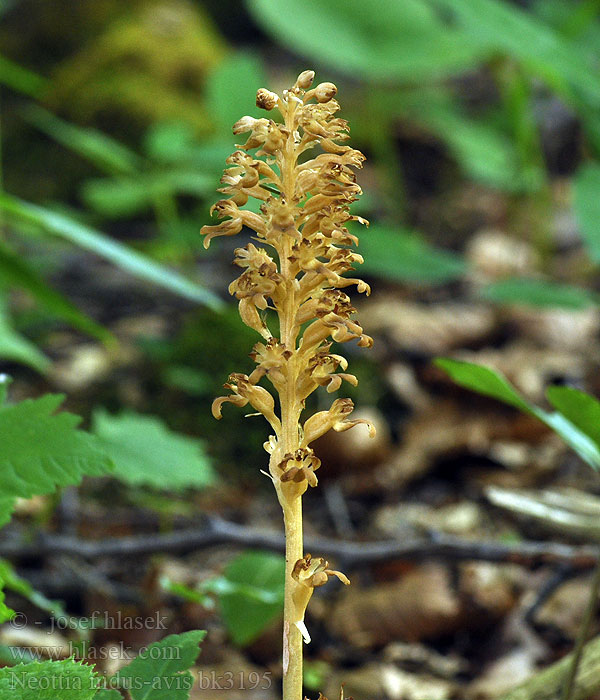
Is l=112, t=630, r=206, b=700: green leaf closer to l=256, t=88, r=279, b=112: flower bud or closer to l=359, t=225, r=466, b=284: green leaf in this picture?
l=256, t=88, r=279, b=112: flower bud

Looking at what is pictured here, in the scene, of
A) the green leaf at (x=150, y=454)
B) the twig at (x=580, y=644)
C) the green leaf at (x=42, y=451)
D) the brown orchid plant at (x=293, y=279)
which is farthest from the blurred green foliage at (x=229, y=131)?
the twig at (x=580, y=644)

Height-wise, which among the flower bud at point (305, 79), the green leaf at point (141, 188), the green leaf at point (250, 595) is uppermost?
the green leaf at point (141, 188)

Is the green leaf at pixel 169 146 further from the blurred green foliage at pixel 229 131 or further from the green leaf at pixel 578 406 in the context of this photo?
the green leaf at pixel 578 406

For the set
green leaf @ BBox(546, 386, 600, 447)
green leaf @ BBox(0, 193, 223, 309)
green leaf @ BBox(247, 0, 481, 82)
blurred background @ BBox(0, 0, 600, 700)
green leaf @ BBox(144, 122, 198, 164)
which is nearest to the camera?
green leaf @ BBox(546, 386, 600, 447)

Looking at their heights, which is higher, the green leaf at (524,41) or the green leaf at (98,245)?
the green leaf at (524,41)

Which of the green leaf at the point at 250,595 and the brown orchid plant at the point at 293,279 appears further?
the green leaf at the point at 250,595

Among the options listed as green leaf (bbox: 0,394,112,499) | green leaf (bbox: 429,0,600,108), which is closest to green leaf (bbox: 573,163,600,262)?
green leaf (bbox: 429,0,600,108)

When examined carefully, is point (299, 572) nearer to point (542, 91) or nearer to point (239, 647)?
point (239, 647)
